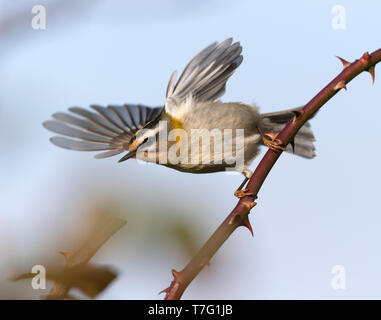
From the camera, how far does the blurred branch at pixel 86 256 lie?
2.46ft

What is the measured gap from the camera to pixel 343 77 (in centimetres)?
136

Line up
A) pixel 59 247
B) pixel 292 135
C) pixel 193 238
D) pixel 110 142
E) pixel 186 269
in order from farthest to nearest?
pixel 110 142, pixel 193 238, pixel 59 247, pixel 292 135, pixel 186 269

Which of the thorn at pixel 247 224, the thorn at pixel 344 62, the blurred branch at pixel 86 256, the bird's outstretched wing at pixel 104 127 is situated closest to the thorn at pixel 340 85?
the thorn at pixel 344 62

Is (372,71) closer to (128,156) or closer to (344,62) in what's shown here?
(344,62)

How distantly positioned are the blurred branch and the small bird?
203 centimetres

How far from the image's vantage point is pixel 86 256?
2.57ft

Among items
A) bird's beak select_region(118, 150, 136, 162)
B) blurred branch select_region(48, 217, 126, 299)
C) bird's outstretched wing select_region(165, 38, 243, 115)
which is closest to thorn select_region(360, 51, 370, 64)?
blurred branch select_region(48, 217, 126, 299)

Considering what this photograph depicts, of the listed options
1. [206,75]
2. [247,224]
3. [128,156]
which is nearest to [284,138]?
[247,224]

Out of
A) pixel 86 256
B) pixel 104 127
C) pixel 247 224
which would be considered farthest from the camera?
pixel 104 127

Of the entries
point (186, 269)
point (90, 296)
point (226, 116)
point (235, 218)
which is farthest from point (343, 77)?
point (226, 116)

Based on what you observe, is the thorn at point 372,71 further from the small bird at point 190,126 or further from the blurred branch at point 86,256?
the small bird at point 190,126

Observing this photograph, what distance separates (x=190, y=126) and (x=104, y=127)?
0.65 m
